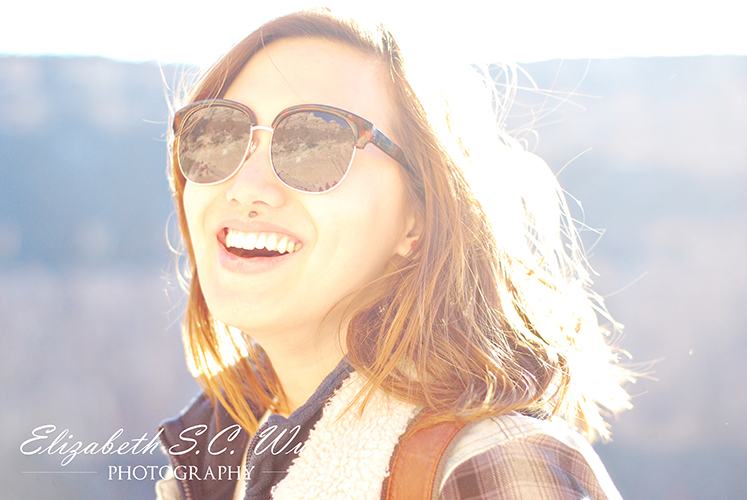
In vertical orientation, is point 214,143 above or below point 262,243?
above

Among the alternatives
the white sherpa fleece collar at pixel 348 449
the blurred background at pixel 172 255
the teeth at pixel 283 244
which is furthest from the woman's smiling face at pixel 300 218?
the blurred background at pixel 172 255

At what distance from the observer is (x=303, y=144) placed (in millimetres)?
1283

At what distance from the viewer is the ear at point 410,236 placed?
1.43 m

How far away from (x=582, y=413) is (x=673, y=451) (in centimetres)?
229

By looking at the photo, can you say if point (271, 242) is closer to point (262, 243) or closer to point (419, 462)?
point (262, 243)

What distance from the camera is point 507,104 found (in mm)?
1939

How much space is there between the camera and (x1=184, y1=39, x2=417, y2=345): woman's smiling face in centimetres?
127

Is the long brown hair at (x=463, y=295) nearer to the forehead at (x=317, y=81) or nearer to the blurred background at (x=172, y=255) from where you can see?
the forehead at (x=317, y=81)

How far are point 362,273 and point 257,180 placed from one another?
0.36 metres

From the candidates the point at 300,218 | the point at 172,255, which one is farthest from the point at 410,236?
the point at 172,255

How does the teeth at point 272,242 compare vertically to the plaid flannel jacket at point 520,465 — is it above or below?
above

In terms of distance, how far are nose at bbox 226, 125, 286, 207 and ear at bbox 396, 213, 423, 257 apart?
0.36m

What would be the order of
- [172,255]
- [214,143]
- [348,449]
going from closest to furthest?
[348,449], [214,143], [172,255]

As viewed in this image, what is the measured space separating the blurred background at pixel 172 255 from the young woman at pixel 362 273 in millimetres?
1965
